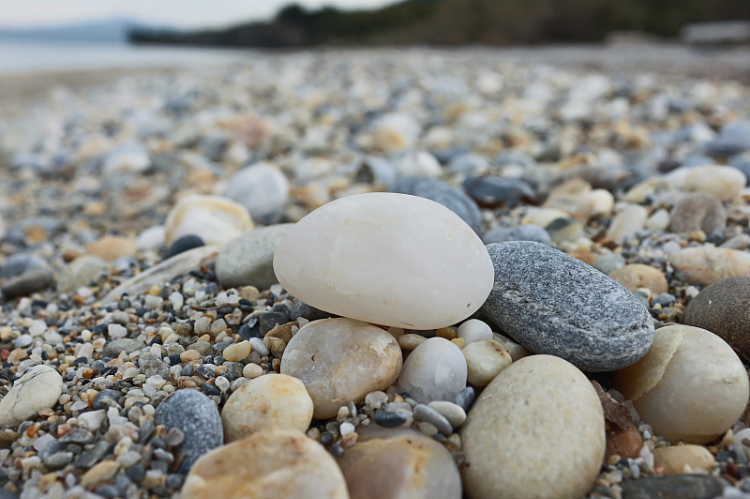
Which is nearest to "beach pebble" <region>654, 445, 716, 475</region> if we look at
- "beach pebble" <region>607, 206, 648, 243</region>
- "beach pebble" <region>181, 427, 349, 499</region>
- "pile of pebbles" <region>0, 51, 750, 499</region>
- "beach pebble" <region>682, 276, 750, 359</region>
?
"pile of pebbles" <region>0, 51, 750, 499</region>

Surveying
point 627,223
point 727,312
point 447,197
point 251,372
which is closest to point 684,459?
point 727,312

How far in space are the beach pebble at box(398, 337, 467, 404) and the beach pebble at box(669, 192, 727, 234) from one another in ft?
5.52

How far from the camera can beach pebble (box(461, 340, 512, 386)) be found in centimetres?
165

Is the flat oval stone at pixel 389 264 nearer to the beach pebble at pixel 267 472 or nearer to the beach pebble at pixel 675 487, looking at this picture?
the beach pebble at pixel 267 472

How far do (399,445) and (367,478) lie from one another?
12 centimetres

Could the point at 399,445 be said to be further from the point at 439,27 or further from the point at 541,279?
the point at 439,27

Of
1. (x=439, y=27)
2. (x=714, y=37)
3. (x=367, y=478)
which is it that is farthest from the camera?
(x=439, y=27)

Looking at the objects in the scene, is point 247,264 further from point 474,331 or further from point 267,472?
point 267,472

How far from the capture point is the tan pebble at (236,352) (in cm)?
178

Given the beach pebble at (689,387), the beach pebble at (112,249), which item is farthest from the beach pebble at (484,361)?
the beach pebble at (112,249)

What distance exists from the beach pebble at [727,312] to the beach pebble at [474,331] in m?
0.79

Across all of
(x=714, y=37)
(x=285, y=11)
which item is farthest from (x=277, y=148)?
(x=285, y=11)

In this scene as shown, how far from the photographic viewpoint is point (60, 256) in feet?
10.9

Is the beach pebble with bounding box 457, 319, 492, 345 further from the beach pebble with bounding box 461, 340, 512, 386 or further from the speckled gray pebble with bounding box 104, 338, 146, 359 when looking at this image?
the speckled gray pebble with bounding box 104, 338, 146, 359
